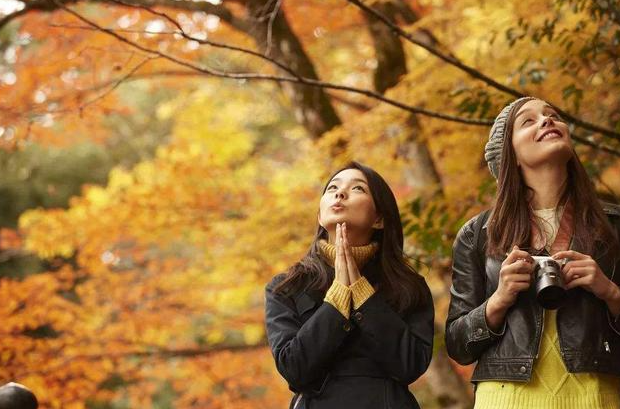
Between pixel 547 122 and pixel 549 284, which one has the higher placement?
pixel 547 122

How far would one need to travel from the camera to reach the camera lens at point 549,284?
2402 mm

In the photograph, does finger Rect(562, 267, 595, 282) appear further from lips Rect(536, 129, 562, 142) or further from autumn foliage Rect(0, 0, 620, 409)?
autumn foliage Rect(0, 0, 620, 409)

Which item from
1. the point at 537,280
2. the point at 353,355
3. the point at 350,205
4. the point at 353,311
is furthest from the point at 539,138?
the point at 353,355

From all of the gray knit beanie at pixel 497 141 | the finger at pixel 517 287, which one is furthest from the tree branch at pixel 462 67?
the finger at pixel 517 287

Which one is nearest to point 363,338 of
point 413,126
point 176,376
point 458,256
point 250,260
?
point 458,256

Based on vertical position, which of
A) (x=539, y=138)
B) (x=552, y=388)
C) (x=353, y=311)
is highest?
(x=539, y=138)

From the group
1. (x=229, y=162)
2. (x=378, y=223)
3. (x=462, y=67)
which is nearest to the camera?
(x=378, y=223)

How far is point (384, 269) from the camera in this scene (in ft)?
10.5

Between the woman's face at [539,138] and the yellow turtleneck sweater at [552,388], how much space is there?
1.74ft

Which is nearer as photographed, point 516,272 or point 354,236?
point 516,272

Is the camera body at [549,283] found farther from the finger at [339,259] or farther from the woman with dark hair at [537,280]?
the finger at [339,259]

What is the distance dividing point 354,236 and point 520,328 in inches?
32.6

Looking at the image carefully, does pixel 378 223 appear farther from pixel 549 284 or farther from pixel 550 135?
pixel 549 284

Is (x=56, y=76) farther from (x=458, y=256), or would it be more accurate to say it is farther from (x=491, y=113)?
(x=458, y=256)
